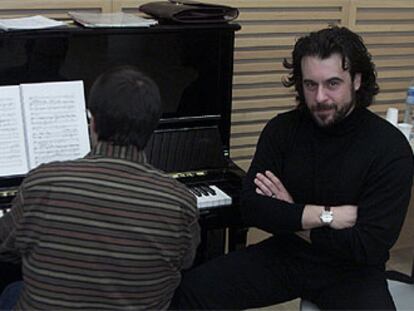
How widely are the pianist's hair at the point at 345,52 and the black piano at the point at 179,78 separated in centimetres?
37

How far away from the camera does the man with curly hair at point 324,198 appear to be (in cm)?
204

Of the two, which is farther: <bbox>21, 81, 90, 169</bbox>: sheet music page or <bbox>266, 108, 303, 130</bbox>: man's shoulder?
<bbox>266, 108, 303, 130</bbox>: man's shoulder

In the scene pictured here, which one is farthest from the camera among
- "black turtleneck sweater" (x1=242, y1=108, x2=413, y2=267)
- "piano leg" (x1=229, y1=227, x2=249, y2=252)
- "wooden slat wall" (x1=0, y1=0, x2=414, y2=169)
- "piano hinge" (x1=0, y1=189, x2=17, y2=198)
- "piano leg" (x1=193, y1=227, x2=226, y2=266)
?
"wooden slat wall" (x1=0, y1=0, x2=414, y2=169)

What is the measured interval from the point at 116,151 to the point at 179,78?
1.04 m

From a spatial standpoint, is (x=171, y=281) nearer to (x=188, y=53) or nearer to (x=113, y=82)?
(x=113, y=82)

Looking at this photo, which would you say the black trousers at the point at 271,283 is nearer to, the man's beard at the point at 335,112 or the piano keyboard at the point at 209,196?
the piano keyboard at the point at 209,196

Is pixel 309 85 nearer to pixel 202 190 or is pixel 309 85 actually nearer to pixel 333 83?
pixel 333 83

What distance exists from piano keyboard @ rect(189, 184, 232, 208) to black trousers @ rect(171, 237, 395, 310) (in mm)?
194

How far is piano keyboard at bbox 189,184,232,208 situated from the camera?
227cm

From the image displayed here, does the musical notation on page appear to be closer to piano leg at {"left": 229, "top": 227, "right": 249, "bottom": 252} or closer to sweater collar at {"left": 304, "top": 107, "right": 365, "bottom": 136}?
piano leg at {"left": 229, "top": 227, "right": 249, "bottom": 252}

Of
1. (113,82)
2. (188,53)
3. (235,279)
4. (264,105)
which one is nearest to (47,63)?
(188,53)

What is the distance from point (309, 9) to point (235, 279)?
1591mm

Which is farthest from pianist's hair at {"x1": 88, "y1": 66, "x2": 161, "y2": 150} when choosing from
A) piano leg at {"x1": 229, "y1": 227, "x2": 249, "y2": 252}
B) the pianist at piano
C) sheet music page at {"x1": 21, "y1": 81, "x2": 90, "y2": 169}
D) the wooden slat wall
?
the wooden slat wall

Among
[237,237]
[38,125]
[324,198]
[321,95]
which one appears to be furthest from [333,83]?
[38,125]
